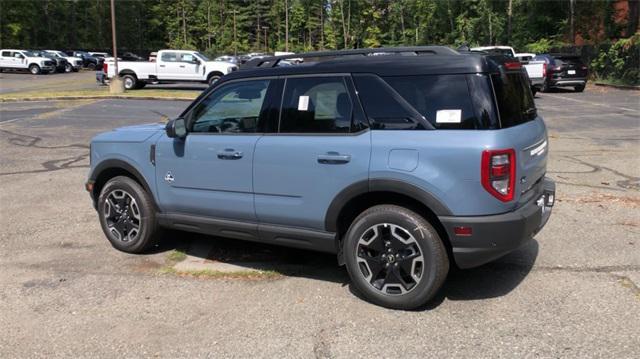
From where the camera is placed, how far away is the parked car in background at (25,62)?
155 ft

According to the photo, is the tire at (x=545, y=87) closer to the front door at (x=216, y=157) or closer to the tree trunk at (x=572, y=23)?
the tree trunk at (x=572, y=23)

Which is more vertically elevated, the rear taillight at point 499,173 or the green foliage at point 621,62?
the green foliage at point 621,62

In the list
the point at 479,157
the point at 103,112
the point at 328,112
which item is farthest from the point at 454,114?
the point at 103,112

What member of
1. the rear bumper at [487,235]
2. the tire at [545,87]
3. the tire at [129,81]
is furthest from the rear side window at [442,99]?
the tire at [129,81]

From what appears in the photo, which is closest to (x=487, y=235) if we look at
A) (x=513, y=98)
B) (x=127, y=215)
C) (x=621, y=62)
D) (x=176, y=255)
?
(x=513, y=98)

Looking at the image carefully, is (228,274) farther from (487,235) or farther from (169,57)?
(169,57)

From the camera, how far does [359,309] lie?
14.2 feet

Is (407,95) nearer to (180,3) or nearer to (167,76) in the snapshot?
(167,76)

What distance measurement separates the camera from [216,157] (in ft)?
16.4

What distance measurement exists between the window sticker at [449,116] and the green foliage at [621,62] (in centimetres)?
2883

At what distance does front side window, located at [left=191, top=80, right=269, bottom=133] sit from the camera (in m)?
4.95

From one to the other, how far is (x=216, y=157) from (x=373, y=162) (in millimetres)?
1491

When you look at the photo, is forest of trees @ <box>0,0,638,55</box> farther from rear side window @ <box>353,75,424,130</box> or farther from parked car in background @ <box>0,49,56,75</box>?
rear side window @ <box>353,75,424,130</box>

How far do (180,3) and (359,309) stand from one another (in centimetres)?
8861
